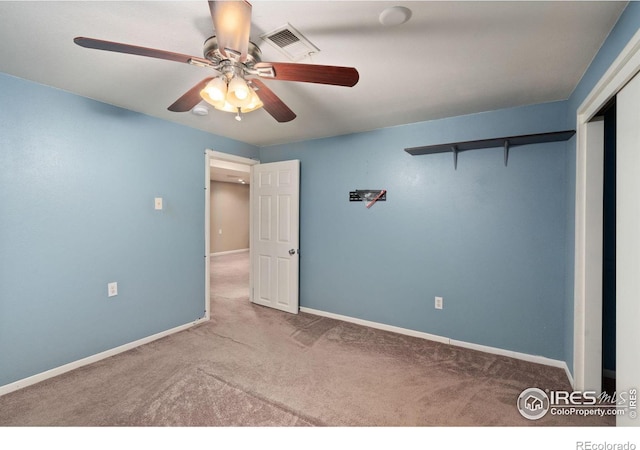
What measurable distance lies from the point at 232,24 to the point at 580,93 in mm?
2446

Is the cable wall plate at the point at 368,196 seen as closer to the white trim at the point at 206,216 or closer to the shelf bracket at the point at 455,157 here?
the shelf bracket at the point at 455,157

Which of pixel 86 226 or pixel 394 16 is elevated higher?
pixel 394 16

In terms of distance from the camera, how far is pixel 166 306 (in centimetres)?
303

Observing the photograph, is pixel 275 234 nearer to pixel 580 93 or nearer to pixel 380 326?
pixel 380 326

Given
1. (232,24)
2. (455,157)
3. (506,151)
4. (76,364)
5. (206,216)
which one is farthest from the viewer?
(206,216)

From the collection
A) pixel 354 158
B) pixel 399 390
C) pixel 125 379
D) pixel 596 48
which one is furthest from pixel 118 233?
pixel 596 48

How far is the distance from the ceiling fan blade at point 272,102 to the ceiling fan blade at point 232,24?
11.9 inches

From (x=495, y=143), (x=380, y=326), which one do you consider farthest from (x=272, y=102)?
(x=380, y=326)

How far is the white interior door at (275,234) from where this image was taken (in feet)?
12.1

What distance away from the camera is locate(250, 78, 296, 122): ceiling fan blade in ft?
4.98

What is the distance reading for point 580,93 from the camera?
201cm

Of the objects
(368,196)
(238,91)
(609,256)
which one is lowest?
(609,256)

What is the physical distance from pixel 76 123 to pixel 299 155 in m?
2.32

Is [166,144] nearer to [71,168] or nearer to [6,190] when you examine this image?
[71,168]
